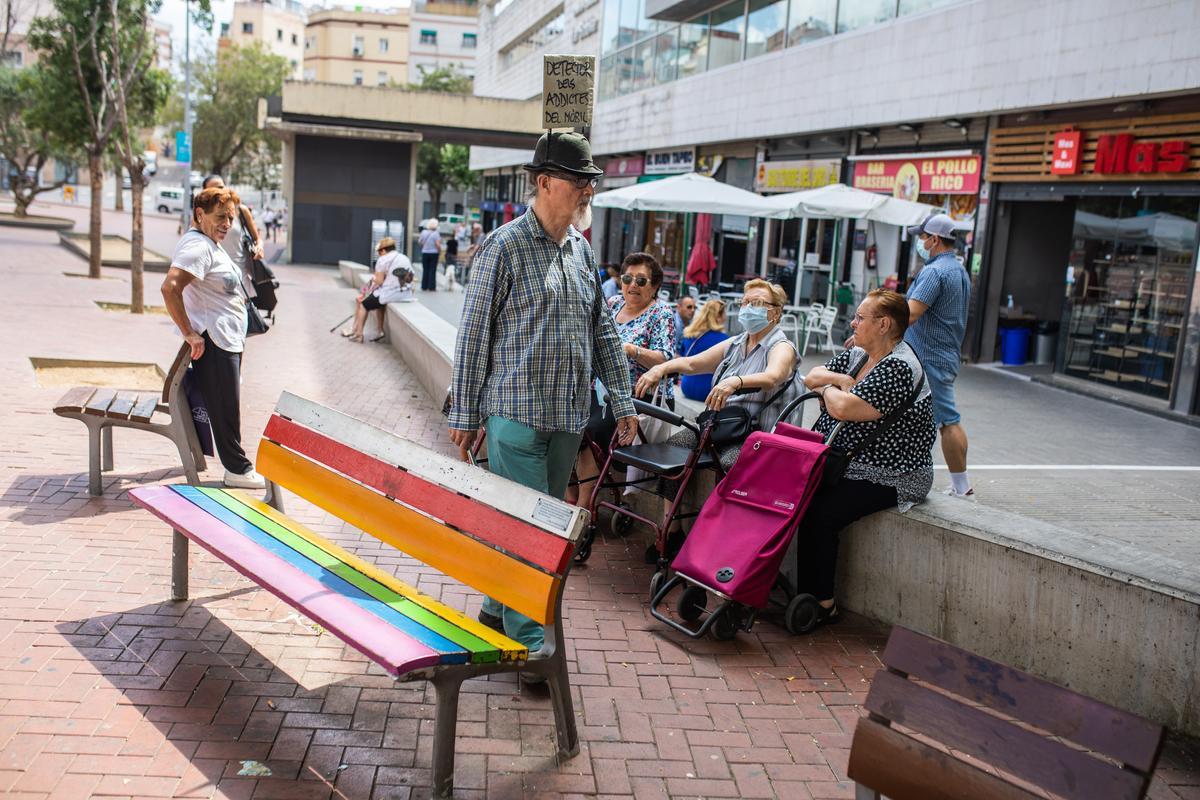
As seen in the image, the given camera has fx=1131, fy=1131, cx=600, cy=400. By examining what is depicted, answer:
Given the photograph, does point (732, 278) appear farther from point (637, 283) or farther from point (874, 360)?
point (874, 360)

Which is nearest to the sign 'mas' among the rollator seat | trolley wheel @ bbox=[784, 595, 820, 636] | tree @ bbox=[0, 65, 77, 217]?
the rollator seat

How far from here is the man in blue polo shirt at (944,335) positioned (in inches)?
279

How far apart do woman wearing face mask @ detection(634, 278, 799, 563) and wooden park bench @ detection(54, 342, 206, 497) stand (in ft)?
8.68

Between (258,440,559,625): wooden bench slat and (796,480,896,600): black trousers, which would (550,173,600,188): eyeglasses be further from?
(796,480,896,600): black trousers

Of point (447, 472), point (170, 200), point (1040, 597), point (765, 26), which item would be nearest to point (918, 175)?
point (765, 26)

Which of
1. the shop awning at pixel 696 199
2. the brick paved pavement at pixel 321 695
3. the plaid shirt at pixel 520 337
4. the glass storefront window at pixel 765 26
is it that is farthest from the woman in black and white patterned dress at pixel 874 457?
the glass storefront window at pixel 765 26

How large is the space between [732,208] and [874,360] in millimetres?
11680

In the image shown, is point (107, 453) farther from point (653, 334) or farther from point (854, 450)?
point (854, 450)

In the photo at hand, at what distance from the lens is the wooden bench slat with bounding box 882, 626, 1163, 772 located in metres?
2.33

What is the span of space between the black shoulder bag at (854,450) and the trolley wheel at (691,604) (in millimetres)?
760

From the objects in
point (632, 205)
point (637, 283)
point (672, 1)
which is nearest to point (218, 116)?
point (672, 1)

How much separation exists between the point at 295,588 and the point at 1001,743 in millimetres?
2342

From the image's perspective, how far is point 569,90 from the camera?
6.38 meters

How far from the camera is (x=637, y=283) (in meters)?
7.09
